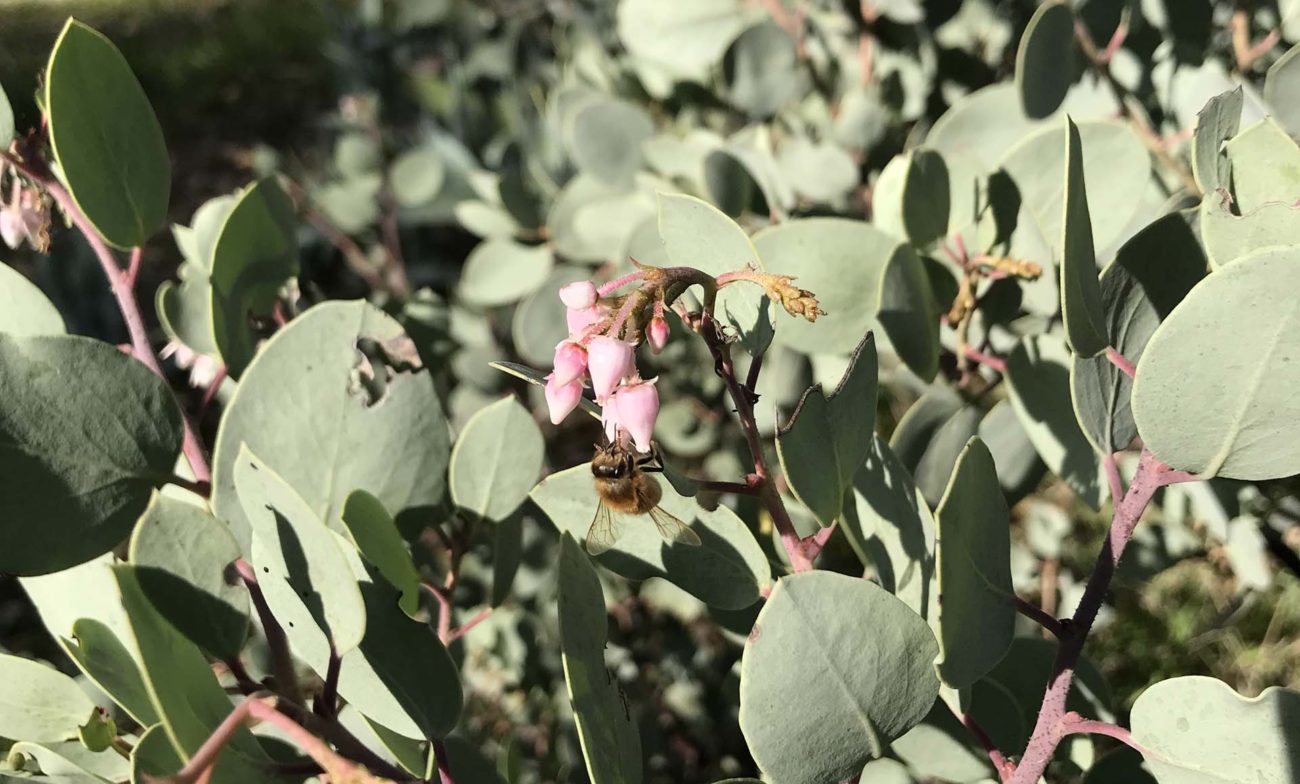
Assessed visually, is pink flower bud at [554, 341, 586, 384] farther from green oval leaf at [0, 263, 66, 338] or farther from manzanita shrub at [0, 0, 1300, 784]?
green oval leaf at [0, 263, 66, 338]

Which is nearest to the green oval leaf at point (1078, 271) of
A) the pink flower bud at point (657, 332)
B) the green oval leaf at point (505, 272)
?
the pink flower bud at point (657, 332)

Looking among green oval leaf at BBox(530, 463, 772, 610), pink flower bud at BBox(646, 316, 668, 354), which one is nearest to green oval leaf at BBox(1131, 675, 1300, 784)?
green oval leaf at BBox(530, 463, 772, 610)

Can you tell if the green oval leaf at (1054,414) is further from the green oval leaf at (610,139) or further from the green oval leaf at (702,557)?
the green oval leaf at (610,139)

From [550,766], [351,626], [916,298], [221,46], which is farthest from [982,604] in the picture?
[221,46]

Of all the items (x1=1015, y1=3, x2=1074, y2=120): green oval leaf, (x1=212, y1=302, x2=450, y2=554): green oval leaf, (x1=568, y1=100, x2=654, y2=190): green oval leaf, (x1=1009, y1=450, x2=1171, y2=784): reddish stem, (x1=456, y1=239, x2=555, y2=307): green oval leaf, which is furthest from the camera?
(x1=456, y1=239, x2=555, y2=307): green oval leaf

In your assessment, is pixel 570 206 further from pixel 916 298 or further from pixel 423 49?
pixel 423 49
